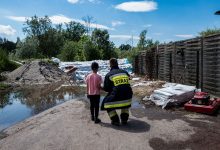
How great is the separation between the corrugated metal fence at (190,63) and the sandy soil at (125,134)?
10.6 ft

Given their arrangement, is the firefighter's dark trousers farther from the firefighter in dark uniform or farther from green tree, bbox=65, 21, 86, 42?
green tree, bbox=65, 21, 86, 42

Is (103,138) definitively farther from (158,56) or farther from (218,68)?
(158,56)

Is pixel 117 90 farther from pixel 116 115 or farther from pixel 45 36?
pixel 45 36

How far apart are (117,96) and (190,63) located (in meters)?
7.19

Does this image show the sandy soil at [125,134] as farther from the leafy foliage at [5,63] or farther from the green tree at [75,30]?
the green tree at [75,30]

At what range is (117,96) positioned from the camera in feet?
25.9

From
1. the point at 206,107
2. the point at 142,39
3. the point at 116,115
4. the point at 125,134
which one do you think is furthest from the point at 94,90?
the point at 142,39

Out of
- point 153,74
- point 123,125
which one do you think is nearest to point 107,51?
point 153,74

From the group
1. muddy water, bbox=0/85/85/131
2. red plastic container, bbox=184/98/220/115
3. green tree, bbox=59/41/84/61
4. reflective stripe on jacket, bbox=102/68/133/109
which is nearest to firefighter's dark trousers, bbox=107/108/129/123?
reflective stripe on jacket, bbox=102/68/133/109

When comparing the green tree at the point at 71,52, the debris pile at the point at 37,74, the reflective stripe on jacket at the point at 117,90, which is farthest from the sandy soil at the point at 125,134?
the green tree at the point at 71,52

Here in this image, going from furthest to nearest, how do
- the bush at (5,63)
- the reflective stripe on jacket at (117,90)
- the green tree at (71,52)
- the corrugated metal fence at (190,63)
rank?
the green tree at (71,52)
the bush at (5,63)
the corrugated metal fence at (190,63)
the reflective stripe on jacket at (117,90)

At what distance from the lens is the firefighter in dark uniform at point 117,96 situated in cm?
790

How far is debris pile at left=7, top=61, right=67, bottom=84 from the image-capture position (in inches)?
1091

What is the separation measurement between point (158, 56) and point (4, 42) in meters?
87.6
